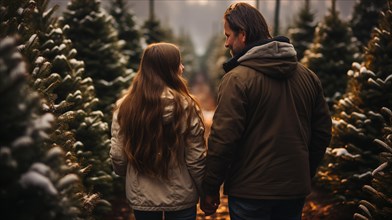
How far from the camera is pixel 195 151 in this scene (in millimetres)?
3273

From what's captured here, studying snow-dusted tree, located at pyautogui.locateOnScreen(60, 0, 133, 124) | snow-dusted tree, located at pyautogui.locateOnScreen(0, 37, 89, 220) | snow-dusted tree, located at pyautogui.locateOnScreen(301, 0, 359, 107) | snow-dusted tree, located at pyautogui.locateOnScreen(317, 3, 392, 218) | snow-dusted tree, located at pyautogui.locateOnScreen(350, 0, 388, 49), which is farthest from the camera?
snow-dusted tree, located at pyautogui.locateOnScreen(350, 0, 388, 49)

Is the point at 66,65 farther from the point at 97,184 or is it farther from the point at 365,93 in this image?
the point at 365,93

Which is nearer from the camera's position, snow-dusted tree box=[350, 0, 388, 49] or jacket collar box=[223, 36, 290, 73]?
jacket collar box=[223, 36, 290, 73]

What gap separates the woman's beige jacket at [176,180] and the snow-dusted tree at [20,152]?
122cm

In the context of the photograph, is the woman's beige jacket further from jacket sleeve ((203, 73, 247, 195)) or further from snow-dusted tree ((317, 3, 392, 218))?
snow-dusted tree ((317, 3, 392, 218))

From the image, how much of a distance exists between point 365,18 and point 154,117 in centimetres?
1289

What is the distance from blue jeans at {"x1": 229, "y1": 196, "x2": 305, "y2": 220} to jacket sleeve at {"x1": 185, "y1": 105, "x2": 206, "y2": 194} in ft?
1.20

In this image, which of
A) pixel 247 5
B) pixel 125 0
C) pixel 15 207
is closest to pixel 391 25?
pixel 247 5

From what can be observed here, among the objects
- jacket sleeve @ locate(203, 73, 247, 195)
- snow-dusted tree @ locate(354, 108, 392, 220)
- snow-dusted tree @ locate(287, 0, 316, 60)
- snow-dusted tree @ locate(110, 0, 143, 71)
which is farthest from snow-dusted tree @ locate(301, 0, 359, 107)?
jacket sleeve @ locate(203, 73, 247, 195)

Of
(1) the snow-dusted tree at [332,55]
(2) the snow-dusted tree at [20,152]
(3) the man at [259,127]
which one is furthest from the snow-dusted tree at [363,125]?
(2) the snow-dusted tree at [20,152]

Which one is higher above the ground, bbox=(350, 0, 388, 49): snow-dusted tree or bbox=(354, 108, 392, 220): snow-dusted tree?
bbox=(350, 0, 388, 49): snow-dusted tree

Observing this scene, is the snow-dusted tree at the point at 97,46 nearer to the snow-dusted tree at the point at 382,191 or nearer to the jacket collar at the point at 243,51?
the jacket collar at the point at 243,51

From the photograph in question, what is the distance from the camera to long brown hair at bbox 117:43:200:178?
3.19 meters

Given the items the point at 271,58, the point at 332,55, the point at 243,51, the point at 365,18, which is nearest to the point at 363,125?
the point at 271,58
